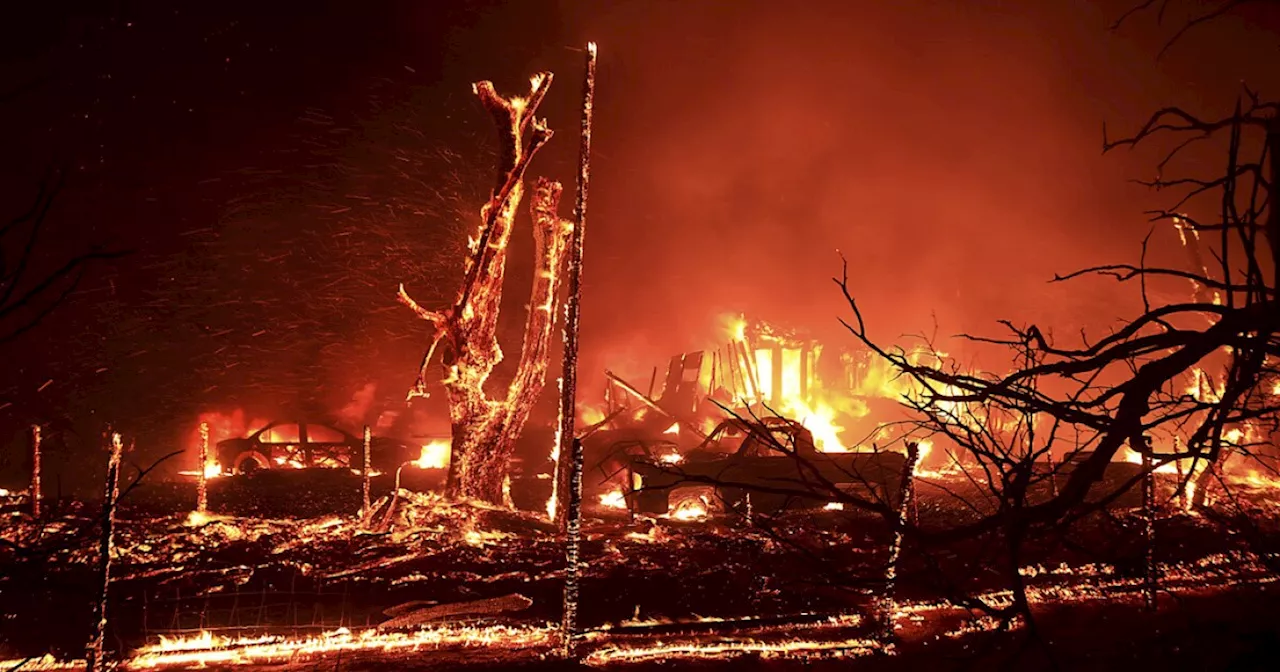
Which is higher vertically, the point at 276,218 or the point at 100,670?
the point at 276,218

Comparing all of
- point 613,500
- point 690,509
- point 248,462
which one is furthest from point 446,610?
point 248,462

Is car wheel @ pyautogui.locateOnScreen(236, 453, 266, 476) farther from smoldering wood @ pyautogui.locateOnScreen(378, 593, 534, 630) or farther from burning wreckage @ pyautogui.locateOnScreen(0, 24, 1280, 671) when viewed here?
smoldering wood @ pyautogui.locateOnScreen(378, 593, 534, 630)

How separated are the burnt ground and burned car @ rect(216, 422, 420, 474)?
5.27m

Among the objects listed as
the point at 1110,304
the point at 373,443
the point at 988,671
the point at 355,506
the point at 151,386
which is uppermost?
the point at 1110,304

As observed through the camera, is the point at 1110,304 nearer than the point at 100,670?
No

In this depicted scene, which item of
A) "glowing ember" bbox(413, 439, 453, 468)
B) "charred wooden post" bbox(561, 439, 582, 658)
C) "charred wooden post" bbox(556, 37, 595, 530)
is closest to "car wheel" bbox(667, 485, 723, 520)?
"charred wooden post" bbox(556, 37, 595, 530)

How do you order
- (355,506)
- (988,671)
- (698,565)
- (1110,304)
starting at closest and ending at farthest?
(988,671)
(698,565)
(355,506)
(1110,304)

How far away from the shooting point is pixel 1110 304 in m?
28.0

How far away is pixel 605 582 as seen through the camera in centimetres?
794

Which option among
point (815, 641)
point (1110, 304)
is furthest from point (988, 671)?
point (1110, 304)

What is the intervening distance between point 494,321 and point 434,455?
9.98m

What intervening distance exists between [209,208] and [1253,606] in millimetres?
21941

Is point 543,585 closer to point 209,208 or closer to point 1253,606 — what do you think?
point 1253,606

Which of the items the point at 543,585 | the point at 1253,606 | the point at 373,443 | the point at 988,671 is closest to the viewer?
the point at 988,671
